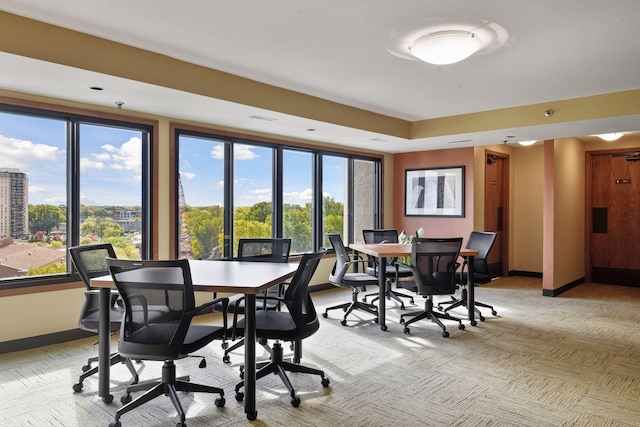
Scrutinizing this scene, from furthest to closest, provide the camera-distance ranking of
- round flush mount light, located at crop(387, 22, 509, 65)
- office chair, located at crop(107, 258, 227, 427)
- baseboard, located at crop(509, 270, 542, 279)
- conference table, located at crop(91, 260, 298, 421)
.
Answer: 1. baseboard, located at crop(509, 270, 542, 279)
2. round flush mount light, located at crop(387, 22, 509, 65)
3. conference table, located at crop(91, 260, 298, 421)
4. office chair, located at crop(107, 258, 227, 427)

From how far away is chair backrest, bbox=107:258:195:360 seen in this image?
2502 mm

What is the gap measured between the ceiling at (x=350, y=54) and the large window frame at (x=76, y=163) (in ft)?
0.56

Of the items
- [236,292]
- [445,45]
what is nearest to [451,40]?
[445,45]

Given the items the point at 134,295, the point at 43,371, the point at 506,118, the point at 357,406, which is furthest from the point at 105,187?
the point at 506,118

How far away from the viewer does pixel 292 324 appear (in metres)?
2.97

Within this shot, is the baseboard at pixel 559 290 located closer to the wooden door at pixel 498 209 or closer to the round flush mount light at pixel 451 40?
the wooden door at pixel 498 209

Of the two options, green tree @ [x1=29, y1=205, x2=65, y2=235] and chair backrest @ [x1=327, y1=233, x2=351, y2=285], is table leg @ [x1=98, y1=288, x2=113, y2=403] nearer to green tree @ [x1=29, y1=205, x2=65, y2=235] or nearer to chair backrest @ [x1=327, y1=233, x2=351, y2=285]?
green tree @ [x1=29, y1=205, x2=65, y2=235]

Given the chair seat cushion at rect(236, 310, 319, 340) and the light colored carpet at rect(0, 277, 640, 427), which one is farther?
the chair seat cushion at rect(236, 310, 319, 340)

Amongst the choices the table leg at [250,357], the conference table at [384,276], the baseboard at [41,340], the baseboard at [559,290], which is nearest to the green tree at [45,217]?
the baseboard at [41,340]

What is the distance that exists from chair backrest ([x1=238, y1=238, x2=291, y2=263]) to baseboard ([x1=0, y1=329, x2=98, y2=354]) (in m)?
1.71

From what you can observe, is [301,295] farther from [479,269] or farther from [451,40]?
[479,269]

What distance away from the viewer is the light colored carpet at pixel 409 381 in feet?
8.87

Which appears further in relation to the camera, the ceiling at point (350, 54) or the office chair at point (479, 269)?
the office chair at point (479, 269)

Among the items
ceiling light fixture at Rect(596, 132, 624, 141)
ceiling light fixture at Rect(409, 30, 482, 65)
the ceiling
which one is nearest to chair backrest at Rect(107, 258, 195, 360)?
the ceiling
